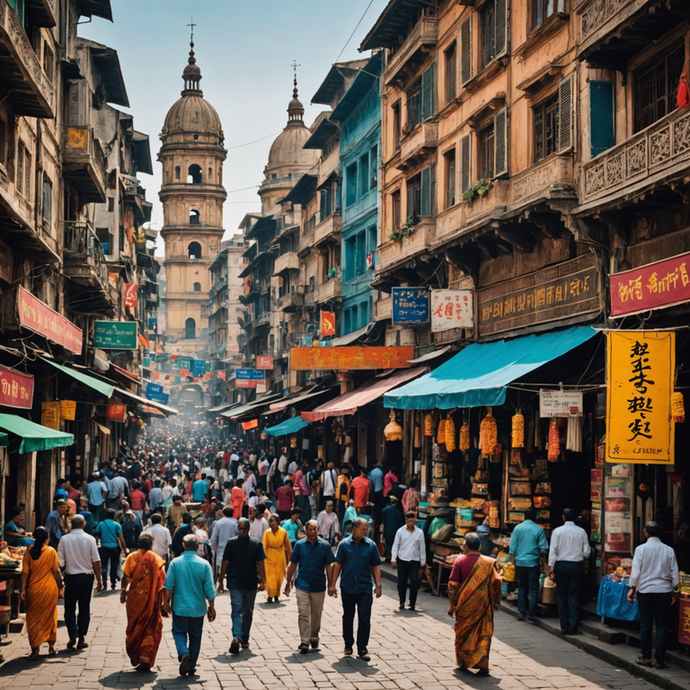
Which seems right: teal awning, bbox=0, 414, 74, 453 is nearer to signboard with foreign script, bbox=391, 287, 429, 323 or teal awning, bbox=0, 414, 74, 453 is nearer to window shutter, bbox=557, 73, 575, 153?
signboard with foreign script, bbox=391, 287, 429, 323

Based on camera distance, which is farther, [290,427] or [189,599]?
[290,427]

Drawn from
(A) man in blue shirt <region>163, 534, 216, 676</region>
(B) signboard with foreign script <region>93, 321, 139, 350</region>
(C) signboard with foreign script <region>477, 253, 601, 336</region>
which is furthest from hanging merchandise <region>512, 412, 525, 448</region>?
(B) signboard with foreign script <region>93, 321, 139, 350</region>

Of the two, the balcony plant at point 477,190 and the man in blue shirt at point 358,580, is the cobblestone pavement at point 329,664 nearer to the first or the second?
the man in blue shirt at point 358,580

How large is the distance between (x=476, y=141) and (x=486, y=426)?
7.04 metres

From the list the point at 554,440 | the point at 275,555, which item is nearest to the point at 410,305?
the point at 554,440

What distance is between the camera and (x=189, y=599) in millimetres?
10727

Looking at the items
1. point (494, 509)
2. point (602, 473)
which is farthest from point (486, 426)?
point (602, 473)

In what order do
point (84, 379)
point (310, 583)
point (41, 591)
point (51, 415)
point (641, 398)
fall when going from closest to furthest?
point (41, 591)
point (310, 583)
point (641, 398)
point (51, 415)
point (84, 379)

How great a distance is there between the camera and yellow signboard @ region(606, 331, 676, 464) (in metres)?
12.3

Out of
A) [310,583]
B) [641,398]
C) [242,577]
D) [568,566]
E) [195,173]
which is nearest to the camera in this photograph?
[310,583]

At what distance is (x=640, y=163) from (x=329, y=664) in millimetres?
7586

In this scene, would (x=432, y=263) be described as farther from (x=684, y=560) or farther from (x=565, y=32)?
(x=684, y=560)

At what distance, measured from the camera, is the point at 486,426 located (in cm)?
1717

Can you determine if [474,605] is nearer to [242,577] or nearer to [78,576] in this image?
[242,577]
